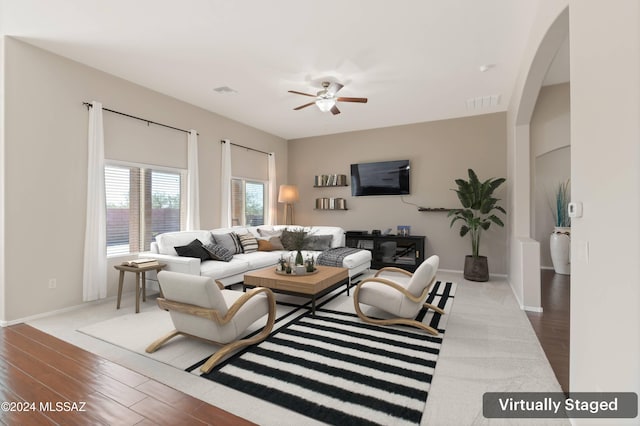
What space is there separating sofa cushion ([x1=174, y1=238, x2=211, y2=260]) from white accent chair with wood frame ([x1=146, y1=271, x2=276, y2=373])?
5.77 ft

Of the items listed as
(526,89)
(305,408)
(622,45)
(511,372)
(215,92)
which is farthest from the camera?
(215,92)

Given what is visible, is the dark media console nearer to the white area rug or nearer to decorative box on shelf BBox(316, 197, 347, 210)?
decorative box on shelf BBox(316, 197, 347, 210)

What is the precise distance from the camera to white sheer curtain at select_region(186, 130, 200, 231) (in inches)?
212

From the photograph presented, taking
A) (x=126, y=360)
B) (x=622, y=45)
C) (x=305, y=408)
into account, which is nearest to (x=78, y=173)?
(x=126, y=360)

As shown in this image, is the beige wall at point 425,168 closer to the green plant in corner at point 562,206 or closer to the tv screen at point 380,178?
the tv screen at point 380,178

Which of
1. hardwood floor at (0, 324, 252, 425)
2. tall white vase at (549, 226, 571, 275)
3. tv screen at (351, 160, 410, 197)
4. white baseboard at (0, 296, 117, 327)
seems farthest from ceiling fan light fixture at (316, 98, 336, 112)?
tall white vase at (549, 226, 571, 275)

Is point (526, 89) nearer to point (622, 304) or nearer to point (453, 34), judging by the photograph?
point (453, 34)

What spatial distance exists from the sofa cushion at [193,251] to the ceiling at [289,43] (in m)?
2.44

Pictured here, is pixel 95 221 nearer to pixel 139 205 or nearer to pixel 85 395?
pixel 139 205

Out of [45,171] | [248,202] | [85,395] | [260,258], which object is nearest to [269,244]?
[260,258]

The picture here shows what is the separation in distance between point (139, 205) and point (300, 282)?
9.91 ft

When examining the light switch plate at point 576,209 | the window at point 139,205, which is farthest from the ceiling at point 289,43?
the light switch plate at point 576,209

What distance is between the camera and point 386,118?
630cm

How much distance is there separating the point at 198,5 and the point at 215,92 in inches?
84.3
